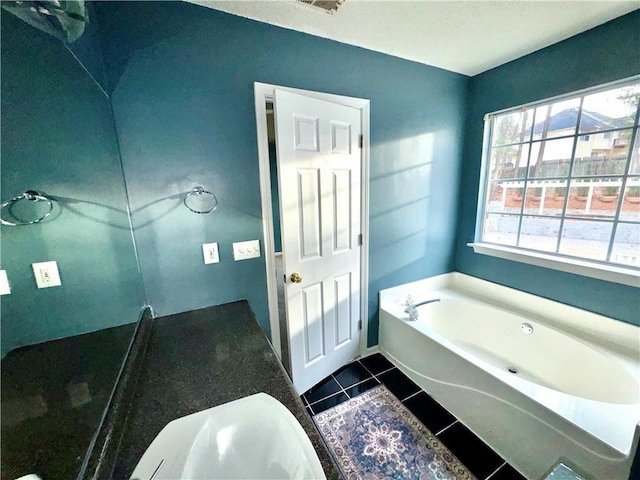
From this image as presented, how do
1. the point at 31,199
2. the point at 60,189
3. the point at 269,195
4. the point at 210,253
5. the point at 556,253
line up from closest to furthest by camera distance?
the point at 31,199, the point at 60,189, the point at 210,253, the point at 269,195, the point at 556,253

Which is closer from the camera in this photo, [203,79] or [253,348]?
[253,348]

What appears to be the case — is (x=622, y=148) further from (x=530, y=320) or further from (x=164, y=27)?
(x=164, y=27)

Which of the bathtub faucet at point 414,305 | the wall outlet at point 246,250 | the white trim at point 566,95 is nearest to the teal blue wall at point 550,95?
the white trim at point 566,95

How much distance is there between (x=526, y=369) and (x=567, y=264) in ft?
2.82

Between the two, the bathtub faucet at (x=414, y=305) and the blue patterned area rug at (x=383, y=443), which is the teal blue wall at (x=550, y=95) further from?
the blue patterned area rug at (x=383, y=443)

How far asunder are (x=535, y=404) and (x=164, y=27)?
259cm

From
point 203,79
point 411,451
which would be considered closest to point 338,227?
point 203,79

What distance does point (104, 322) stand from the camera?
882 millimetres

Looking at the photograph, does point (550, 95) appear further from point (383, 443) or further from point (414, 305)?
point (383, 443)

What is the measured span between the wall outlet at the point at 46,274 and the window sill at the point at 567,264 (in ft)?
8.87

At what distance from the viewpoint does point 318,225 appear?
1684 millimetres

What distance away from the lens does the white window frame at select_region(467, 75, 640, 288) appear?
1521mm

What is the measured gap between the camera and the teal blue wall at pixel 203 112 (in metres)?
1.19

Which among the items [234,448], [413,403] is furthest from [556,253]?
[234,448]
